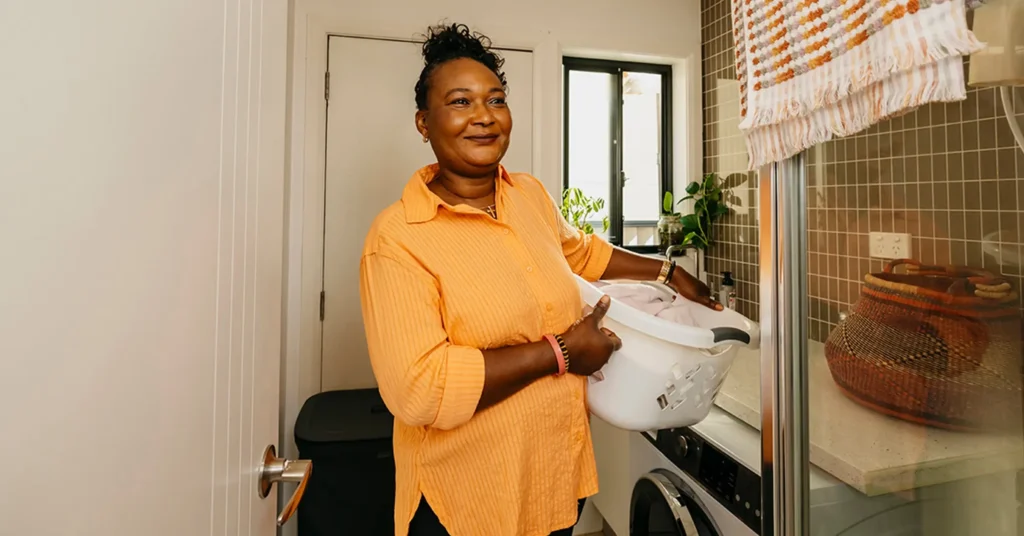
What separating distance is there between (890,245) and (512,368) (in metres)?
0.59

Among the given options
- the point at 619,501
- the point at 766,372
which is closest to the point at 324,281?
the point at 619,501

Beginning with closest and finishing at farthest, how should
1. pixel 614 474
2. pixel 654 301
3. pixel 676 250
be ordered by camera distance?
pixel 654 301
pixel 614 474
pixel 676 250

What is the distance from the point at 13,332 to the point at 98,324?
0.20ft

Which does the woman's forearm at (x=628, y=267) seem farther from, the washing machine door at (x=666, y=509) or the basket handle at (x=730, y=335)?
the washing machine door at (x=666, y=509)

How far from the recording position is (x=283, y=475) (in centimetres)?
65

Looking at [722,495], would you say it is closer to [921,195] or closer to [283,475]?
[921,195]

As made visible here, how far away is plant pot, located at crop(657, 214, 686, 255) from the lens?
7.14ft

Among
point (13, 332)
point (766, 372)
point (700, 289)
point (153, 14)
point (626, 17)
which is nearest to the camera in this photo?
point (13, 332)

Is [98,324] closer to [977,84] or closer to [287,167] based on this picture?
[977,84]

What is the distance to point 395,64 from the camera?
1.82m

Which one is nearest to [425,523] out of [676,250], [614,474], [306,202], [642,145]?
[614,474]

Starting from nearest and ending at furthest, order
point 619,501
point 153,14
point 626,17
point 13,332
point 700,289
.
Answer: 1. point 13,332
2. point 153,14
3. point 700,289
4. point 619,501
5. point 626,17

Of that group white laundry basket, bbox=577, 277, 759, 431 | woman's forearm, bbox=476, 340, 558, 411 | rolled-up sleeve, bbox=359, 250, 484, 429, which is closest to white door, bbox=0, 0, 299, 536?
rolled-up sleeve, bbox=359, 250, 484, 429

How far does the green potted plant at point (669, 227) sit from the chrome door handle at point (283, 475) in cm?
186
